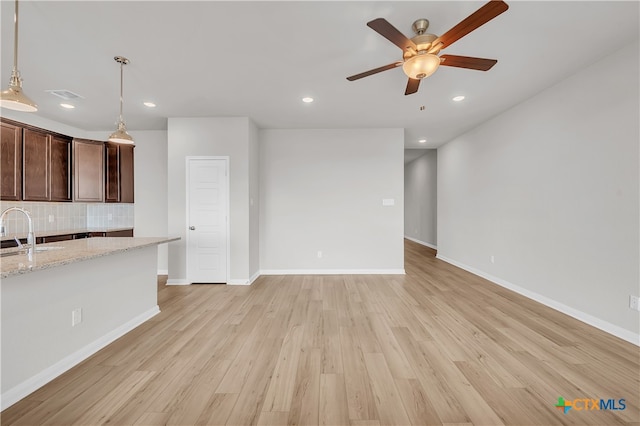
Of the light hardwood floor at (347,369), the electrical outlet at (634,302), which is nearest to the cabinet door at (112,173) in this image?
the light hardwood floor at (347,369)

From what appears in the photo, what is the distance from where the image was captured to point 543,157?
3.49 m

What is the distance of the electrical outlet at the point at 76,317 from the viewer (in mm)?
2146

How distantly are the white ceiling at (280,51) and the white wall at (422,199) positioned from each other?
160 inches

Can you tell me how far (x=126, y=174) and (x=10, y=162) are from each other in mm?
1462

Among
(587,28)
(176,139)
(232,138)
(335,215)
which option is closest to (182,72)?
(232,138)

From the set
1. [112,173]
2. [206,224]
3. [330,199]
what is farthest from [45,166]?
[330,199]

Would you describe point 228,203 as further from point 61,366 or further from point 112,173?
point 61,366

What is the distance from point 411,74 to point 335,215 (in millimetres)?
3109

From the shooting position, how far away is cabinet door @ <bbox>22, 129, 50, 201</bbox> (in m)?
3.89

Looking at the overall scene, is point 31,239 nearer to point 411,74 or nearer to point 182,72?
point 182,72

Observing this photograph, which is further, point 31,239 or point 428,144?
point 428,144

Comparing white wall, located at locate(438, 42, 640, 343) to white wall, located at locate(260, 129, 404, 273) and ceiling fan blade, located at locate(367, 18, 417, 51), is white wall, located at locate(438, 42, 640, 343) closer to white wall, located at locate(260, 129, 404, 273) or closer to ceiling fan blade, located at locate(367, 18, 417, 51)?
white wall, located at locate(260, 129, 404, 273)

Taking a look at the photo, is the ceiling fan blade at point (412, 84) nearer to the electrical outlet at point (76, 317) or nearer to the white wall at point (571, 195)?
the white wall at point (571, 195)

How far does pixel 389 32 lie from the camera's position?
189 centimetres
